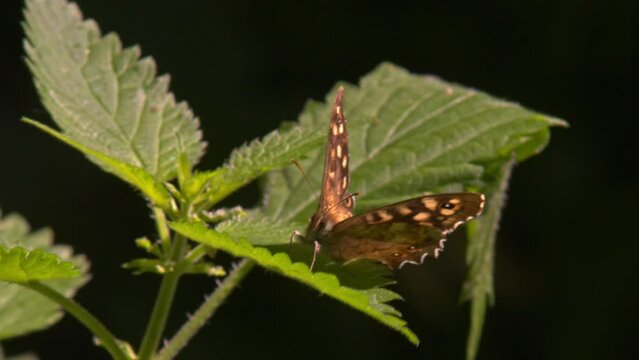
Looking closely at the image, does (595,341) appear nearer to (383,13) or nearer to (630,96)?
(630,96)

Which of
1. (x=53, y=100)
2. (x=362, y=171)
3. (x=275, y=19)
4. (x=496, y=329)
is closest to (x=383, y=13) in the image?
(x=275, y=19)

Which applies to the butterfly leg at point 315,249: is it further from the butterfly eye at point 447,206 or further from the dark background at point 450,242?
the dark background at point 450,242

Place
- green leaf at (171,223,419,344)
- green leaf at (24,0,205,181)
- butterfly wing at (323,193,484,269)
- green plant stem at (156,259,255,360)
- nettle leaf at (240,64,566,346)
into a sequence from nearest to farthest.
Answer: green leaf at (171,223,419,344)
green plant stem at (156,259,255,360)
butterfly wing at (323,193,484,269)
green leaf at (24,0,205,181)
nettle leaf at (240,64,566,346)

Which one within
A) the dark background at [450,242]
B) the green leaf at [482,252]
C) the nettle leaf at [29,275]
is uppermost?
the nettle leaf at [29,275]

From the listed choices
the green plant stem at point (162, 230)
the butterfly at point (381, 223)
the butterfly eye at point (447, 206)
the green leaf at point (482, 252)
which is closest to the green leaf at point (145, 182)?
the green plant stem at point (162, 230)

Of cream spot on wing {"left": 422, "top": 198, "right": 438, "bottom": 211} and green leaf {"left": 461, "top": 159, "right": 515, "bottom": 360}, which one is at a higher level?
cream spot on wing {"left": 422, "top": 198, "right": 438, "bottom": 211}

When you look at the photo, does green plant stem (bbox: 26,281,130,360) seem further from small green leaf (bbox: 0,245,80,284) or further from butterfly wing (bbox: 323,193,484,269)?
butterfly wing (bbox: 323,193,484,269)

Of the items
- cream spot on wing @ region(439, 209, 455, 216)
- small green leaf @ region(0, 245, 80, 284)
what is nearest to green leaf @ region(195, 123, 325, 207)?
cream spot on wing @ region(439, 209, 455, 216)
